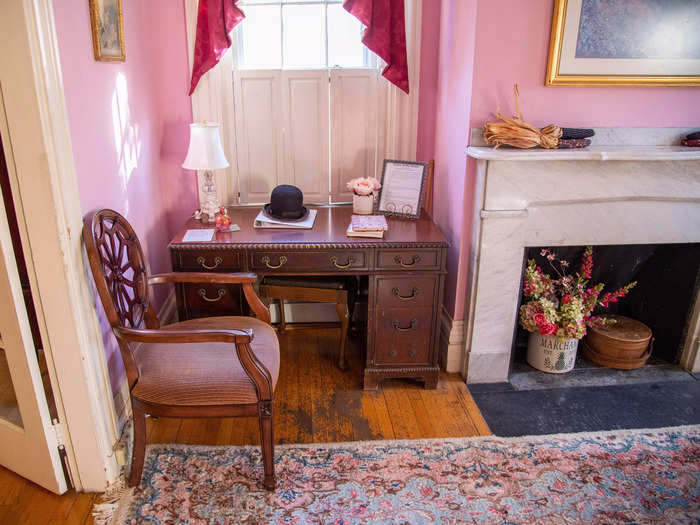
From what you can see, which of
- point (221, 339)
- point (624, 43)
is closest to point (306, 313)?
point (221, 339)

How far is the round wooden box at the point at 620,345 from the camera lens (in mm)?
3023

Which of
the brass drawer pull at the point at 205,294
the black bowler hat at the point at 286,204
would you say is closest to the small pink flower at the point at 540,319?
the black bowler hat at the point at 286,204

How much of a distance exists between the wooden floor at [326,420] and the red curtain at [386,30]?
1.64 meters

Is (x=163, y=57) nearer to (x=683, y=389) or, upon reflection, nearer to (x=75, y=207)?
(x=75, y=207)

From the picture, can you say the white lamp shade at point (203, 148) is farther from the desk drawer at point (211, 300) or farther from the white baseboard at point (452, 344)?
the white baseboard at point (452, 344)

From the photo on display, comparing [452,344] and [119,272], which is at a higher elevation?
[119,272]

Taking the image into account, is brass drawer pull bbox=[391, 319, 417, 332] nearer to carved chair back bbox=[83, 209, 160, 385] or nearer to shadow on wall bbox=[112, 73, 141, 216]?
carved chair back bbox=[83, 209, 160, 385]

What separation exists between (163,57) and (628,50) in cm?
232

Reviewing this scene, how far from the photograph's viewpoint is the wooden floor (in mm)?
2154

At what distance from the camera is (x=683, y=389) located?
289 centimetres

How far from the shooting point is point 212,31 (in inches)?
111

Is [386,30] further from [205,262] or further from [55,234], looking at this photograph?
[55,234]

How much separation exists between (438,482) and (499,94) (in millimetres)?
1734

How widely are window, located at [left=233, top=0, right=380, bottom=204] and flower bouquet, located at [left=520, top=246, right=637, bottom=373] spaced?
1.12 metres
